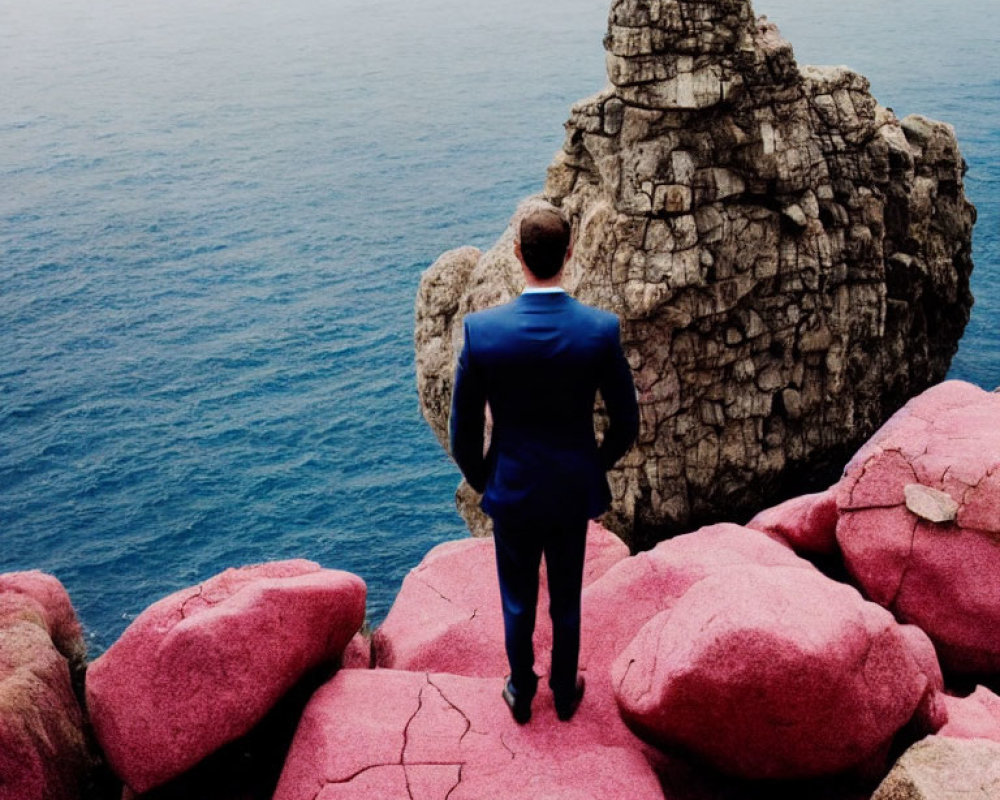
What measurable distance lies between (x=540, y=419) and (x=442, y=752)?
2.11m

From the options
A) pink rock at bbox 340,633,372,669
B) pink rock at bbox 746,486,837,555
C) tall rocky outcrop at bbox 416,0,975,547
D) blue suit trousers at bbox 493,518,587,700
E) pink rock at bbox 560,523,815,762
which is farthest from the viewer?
tall rocky outcrop at bbox 416,0,975,547

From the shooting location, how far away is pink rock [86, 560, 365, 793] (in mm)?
5598

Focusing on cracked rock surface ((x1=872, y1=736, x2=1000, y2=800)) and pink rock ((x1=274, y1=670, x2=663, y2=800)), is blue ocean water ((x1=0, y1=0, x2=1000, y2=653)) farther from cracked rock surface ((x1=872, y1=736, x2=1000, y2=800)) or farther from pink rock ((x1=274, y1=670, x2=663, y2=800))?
cracked rock surface ((x1=872, y1=736, x2=1000, y2=800))

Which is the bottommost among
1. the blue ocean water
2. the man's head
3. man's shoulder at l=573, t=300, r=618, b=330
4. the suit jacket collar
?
the blue ocean water

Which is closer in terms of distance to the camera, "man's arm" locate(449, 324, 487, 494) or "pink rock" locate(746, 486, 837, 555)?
"man's arm" locate(449, 324, 487, 494)

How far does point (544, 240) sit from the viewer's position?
444cm

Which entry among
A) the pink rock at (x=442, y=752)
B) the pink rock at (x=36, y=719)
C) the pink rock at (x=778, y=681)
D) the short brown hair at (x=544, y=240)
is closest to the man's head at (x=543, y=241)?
the short brown hair at (x=544, y=240)

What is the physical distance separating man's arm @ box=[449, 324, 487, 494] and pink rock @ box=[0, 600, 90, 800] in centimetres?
297

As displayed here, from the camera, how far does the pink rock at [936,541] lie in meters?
6.61

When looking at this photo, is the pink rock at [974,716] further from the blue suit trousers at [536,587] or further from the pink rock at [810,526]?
the blue suit trousers at [536,587]

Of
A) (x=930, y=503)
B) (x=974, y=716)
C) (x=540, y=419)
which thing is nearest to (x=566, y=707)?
(x=540, y=419)

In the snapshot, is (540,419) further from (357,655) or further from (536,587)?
(357,655)

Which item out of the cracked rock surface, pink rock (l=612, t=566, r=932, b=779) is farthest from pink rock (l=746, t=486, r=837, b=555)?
the cracked rock surface

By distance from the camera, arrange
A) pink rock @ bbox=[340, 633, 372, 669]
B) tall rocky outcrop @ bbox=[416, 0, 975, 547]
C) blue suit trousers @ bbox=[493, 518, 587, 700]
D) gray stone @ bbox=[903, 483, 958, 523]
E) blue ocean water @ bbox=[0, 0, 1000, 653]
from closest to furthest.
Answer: blue suit trousers @ bbox=[493, 518, 587, 700]
gray stone @ bbox=[903, 483, 958, 523]
pink rock @ bbox=[340, 633, 372, 669]
tall rocky outcrop @ bbox=[416, 0, 975, 547]
blue ocean water @ bbox=[0, 0, 1000, 653]
